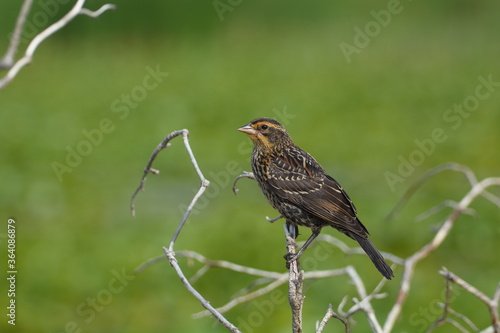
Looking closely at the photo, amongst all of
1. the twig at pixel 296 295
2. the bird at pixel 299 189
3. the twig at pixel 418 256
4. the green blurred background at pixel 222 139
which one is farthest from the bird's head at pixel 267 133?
the green blurred background at pixel 222 139

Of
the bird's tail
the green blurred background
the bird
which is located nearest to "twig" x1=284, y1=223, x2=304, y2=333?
the bird's tail

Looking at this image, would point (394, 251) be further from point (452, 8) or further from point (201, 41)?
point (452, 8)

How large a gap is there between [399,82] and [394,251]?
A: 910cm

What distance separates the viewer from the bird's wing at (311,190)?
4.54 meters

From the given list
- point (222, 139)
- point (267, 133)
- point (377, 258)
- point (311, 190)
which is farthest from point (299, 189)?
point (222, 139)

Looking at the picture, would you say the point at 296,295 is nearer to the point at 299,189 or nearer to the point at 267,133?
the point at 299,189

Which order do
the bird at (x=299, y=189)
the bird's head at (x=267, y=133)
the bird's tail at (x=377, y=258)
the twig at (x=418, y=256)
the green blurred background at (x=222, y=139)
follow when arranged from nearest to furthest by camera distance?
the bird's tail at (x=377, y=258)
the twig at (x=418, y=256)
the bird at (x=299, y=189)
the bird's head at (x=267, y=133)
the green blurred background at (x=222, y=139)

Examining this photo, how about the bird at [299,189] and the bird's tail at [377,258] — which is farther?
the bird at [299,189]

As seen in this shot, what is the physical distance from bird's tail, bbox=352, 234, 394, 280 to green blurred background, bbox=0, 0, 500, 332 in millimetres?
1792

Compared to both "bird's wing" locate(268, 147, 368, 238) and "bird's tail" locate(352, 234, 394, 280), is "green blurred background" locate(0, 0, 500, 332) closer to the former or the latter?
"bird's wing" locate(268, 147, 368, 238)

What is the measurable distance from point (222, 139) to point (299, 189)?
737 cm

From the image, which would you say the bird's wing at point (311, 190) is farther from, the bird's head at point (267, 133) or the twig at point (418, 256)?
the twig at point (418, 256)

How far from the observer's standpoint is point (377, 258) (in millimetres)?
4250

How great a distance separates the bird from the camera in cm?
452
